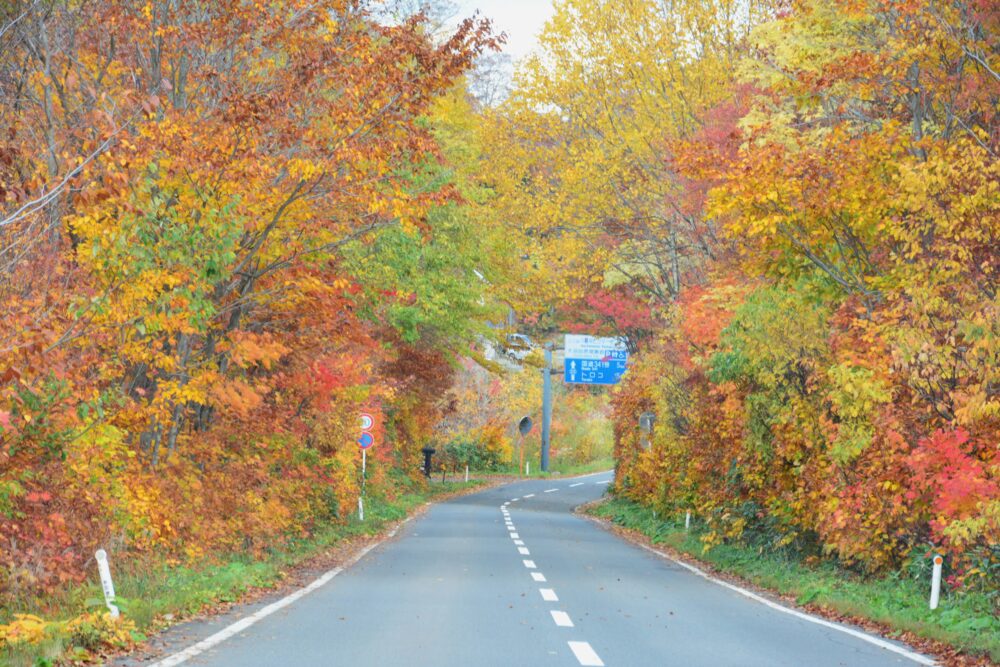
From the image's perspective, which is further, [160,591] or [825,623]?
[825,623]

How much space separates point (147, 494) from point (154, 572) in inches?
57.3

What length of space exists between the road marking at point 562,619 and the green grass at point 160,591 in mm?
3657

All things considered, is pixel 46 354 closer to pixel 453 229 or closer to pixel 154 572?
pixel 154 572

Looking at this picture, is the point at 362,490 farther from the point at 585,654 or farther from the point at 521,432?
the point at 521,432

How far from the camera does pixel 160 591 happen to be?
12.5 m

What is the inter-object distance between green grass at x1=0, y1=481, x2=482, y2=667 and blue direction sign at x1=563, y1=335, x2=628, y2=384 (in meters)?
31.6

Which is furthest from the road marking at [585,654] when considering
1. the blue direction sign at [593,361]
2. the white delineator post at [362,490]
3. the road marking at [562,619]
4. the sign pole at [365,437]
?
the blue direction sign at [593,361]

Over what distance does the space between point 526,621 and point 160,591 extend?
3845 millimetres

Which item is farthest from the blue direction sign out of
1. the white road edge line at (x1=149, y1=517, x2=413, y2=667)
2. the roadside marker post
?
the white road edge line at (x1=149, y1=517, x2=413, y2=667)

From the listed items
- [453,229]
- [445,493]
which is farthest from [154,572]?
[445,493]

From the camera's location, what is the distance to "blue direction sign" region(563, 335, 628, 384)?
51531 mm

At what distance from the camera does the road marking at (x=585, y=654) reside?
367 inches

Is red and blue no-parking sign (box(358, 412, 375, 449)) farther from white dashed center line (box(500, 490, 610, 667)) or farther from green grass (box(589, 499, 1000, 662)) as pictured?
green grass (box(589, 499, 1000, 662))

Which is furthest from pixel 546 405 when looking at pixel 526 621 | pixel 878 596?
pixel 526 621
